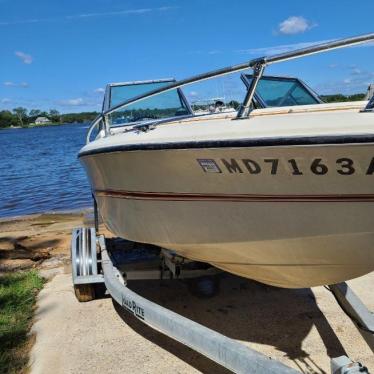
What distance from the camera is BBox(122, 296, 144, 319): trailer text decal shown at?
3.62m

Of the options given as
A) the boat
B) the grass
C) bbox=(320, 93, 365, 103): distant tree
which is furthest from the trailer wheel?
bbox=(320, 93, 365, 103): distant tree

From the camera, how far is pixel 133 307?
3.70 metres

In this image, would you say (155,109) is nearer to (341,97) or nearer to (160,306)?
(341,97)

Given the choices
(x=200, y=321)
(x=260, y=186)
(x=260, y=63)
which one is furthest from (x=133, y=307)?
(x=260, y=63)

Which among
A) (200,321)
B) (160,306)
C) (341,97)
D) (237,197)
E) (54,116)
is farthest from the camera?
(54,116)

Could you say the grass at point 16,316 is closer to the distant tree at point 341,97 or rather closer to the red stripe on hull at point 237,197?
the red stripe on hull at point 237,197

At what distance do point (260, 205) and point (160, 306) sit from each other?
3.74 feet

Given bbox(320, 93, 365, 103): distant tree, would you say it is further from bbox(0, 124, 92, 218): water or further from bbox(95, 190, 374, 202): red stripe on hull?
bbox(0, 124, 92, 218): water

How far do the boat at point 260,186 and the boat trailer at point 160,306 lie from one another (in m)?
0.44

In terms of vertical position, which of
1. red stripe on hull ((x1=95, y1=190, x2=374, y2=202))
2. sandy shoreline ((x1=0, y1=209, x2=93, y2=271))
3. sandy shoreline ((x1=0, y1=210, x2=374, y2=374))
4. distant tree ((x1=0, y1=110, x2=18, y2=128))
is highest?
red stripe on hull ((x1=95, y1=190, x2=374, y2=202))

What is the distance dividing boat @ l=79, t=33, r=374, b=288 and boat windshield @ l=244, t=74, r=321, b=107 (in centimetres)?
8

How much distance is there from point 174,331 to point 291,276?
35.5 inches

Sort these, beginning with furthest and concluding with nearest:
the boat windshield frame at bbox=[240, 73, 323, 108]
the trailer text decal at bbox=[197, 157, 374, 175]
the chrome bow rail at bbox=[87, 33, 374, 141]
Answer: the boat windshield frame at bbox=[240, 73, 323, 108], the chrome bow rail at bbox=[87, 33, 374, 141], the trailer text decal at bbox=[197, 157, 374, 175]

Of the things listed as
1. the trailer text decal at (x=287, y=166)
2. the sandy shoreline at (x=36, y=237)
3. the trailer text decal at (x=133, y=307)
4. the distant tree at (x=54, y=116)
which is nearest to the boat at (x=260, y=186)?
the trailer text decal at (x=287, y=166)
